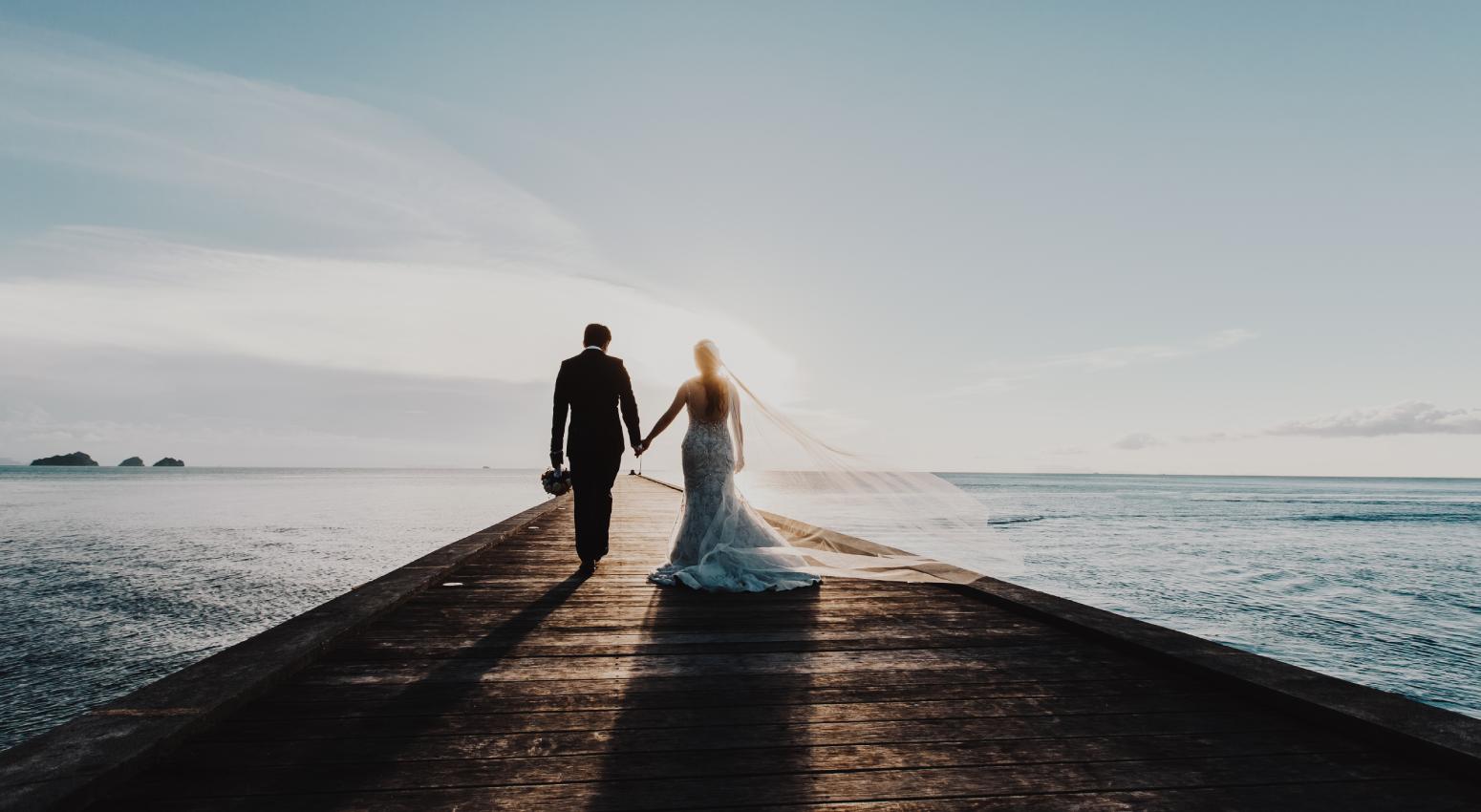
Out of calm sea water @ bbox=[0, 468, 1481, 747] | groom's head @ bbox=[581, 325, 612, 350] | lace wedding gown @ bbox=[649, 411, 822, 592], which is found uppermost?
groom's head @ bbox=[581, 325, 612, 350]

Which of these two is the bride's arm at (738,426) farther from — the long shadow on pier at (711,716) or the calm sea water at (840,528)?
the long shadow on pier at (711,716)

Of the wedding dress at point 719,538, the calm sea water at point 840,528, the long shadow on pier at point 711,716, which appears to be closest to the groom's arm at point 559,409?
the wedding dress at point 719,538

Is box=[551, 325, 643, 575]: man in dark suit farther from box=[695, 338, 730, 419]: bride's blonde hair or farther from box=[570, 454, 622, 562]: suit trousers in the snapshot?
box=[695, 338, 730, 419]: bride's blonde hair

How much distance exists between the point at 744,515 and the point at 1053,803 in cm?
455

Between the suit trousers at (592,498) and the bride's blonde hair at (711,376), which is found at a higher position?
the bride's blonde hair at (711,376)

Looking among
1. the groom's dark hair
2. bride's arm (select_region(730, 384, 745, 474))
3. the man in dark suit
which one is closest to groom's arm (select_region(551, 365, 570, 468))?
the man in dark suit

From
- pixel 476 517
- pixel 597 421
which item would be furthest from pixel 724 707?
pixel 476 517

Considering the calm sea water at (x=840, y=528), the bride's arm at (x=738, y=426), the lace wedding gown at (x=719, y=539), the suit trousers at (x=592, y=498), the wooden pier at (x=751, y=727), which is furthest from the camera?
the calm sea water at (x=840, y=528)

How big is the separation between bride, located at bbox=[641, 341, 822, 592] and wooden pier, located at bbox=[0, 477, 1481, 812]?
147cm

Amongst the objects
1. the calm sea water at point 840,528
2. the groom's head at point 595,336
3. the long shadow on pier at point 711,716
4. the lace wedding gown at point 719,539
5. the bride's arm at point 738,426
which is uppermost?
the groom's head at point 595,336

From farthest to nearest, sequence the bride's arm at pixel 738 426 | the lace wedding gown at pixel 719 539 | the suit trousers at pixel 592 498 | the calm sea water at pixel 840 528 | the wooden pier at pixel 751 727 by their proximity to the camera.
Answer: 1. the calm sea water at pixel 840 528
2. the bride's arm at pixel 738 426
3. the suit trousers at pixel 592 498
4. the lace wedding gown at pixel 719 539
5. the wooden pier at pixel 751 727

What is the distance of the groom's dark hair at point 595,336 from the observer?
7.23 metres

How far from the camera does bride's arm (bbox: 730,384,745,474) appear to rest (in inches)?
283

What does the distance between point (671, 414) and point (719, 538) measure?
1337mm
